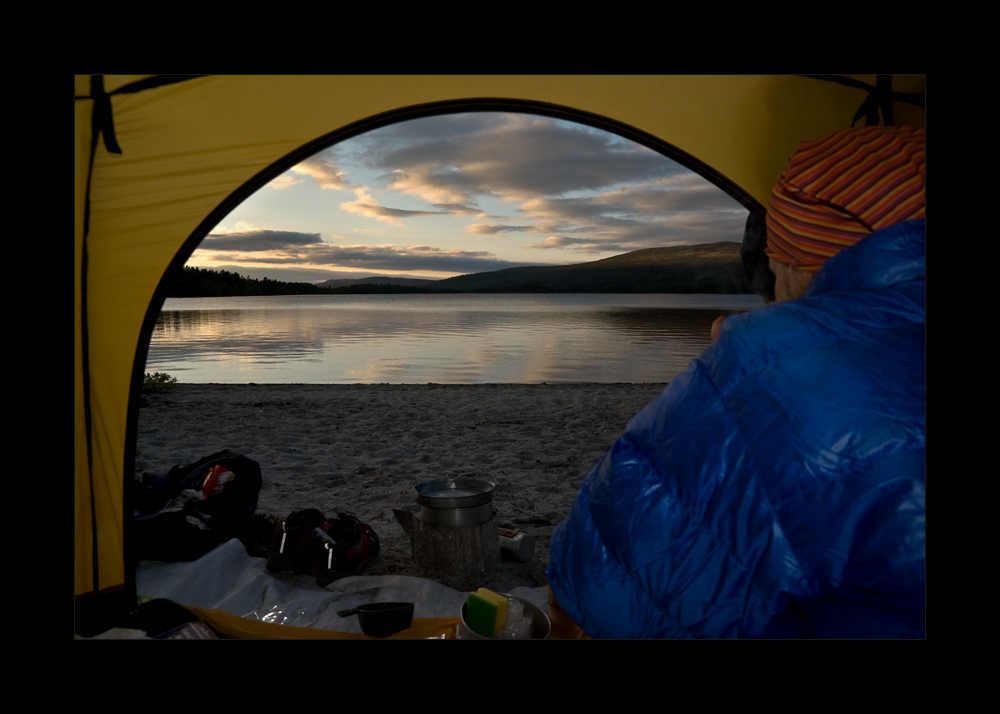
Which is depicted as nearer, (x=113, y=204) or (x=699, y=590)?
(x=699, y=590)

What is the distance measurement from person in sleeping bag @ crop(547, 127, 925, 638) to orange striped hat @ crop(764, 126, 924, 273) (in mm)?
161

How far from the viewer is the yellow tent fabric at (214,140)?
78.7 inches

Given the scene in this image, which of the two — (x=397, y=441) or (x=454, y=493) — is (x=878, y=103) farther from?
(x=397, y=441)

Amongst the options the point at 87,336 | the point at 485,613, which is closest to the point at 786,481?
the point at 485,613

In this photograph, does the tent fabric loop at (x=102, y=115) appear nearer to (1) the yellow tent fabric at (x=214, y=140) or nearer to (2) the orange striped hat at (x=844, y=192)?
(1) the yellow tent fabric at (x=214, y=140)

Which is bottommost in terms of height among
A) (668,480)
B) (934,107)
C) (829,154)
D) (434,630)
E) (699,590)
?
(434,630)

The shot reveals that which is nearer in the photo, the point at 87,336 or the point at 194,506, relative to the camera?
the point at 87,336

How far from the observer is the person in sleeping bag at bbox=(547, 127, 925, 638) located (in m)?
0.86

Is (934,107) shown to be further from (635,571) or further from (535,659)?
(535,659)

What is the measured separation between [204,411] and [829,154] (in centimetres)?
621

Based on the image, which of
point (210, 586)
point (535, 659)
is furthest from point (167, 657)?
point (210, 586)

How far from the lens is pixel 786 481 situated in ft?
2.92

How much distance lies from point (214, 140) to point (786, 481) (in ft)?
7.08

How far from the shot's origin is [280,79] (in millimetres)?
2047
